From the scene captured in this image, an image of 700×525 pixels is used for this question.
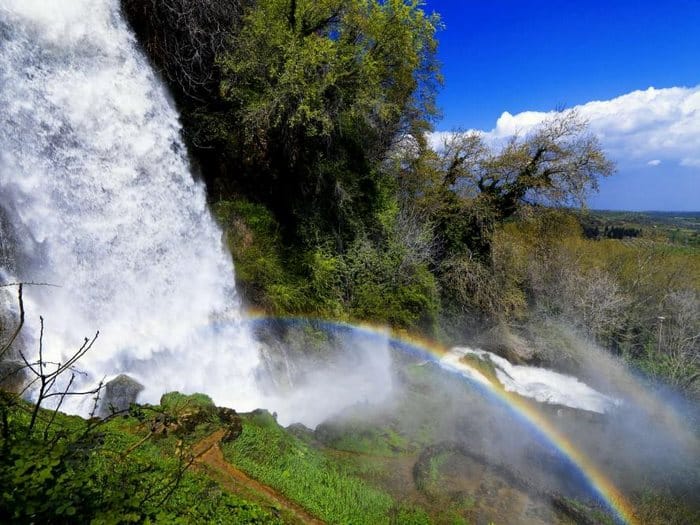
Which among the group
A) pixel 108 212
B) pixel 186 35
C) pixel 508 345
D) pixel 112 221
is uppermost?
pixel 186 35

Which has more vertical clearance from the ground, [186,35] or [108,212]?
[186,35]

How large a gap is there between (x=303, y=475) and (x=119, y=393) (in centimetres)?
450

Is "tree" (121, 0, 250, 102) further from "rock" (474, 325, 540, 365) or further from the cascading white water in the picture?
"rock" (474, 325, 540, 365)

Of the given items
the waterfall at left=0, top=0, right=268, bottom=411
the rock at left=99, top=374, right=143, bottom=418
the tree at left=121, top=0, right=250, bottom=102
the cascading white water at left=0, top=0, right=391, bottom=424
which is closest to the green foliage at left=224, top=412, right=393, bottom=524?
the rock at left=99, top=374, right=143, bottom=418

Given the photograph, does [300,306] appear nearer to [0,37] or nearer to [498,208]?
[0,37]

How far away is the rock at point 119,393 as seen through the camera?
948cm

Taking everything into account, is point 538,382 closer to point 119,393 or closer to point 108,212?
point 119,393

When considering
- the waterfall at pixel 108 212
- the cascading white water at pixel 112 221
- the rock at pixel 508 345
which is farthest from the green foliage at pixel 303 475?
the rock at pixel 508 345

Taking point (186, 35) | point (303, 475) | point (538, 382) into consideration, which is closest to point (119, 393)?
point (303, 475)

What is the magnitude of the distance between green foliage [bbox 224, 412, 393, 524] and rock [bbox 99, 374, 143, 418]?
107 inches

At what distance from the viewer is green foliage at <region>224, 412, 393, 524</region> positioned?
27.2 ft

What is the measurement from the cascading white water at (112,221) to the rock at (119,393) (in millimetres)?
429

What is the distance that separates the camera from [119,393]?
9.57m

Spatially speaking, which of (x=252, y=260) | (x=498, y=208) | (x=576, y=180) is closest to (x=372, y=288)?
(x=252, y=260)
